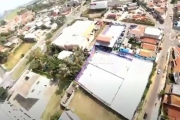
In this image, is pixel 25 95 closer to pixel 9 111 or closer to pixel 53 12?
pixel 9 111

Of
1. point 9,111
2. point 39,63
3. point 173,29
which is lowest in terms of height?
point 9,111

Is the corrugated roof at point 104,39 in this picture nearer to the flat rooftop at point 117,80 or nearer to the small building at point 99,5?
the flat rooftop at point 117,80

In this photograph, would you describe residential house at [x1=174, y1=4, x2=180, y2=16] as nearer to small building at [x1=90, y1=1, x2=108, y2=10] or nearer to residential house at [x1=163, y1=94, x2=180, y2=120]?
small building at [x1=90, y1=1, x2=108, y2=10]

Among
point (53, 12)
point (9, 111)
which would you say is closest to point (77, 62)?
point (9, 111)

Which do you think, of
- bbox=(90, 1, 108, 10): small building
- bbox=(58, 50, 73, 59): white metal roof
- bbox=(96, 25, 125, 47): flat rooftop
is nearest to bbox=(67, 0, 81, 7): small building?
bbox=(90, 1, 108, 10): small building

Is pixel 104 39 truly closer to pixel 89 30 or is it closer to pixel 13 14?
pixel 89 30

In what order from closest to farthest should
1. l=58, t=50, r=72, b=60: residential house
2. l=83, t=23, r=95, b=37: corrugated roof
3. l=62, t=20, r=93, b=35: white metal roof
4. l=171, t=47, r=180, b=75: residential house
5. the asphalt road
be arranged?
the asphalt road → l=171, t=47, r=180, b=75: residential house → l=58, t=50, r=72, b=60: residential house → l=83, t=23, r=95, b=37: corrugated roof → l=62, t=20, r=93, b=35: white metal roof

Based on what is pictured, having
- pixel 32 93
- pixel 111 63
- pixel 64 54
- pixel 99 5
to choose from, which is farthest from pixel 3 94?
pixel 99 5

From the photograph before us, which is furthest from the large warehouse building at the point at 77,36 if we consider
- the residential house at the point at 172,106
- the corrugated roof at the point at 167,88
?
the residential house at the point at 172,106

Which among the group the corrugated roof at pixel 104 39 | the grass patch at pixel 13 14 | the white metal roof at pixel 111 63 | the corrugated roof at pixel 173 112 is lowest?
the grass patch at pixel 13 14
